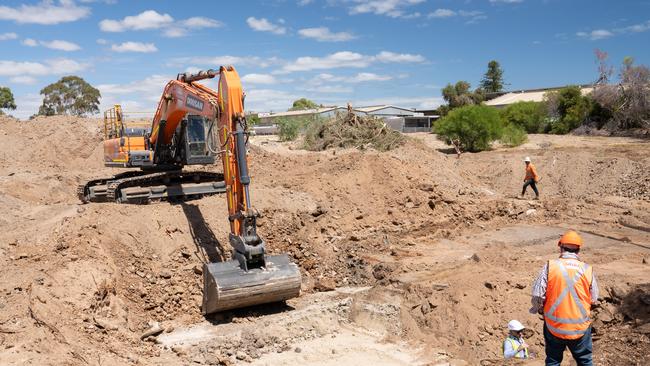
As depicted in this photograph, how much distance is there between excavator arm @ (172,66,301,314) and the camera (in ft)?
24.8

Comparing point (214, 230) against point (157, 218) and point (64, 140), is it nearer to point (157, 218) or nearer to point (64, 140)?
point (157, 218)

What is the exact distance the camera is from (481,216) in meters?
13.7

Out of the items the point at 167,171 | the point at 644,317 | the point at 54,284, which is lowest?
the point at 644,317

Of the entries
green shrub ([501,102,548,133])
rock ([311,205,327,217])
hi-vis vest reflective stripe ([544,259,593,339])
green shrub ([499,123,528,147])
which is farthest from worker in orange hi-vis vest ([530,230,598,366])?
green shrub ([501,102,548,133])

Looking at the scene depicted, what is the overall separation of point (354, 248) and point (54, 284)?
5.56 m

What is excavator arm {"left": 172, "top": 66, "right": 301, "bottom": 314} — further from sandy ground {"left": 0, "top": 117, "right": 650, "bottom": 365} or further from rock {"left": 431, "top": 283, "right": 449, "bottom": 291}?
rock {"left": 431, "top": 283, "right": 449, "bottom": 291}

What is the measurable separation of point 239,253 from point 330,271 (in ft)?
8.94

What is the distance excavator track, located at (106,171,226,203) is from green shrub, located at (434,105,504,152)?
702 inches

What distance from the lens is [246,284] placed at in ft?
24.9


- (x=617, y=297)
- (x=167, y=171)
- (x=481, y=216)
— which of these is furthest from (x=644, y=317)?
(x=167, y=171)

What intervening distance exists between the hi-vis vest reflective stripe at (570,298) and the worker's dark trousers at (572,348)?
0.08 meters

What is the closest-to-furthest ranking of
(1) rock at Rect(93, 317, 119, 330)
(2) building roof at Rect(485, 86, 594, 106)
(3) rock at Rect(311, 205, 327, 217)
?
(1) rock at Rect(93, 317, 119, 330), (3) rock at Rect(311, 205, 327, 217), (2) building roof at Rect(485, 86, 594, 106)

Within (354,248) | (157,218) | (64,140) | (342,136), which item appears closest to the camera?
(157,218)

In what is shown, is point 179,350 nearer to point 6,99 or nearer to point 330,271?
point 330,271
